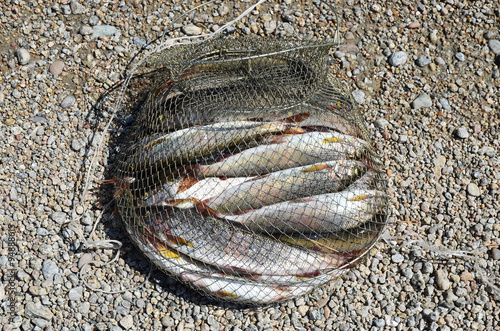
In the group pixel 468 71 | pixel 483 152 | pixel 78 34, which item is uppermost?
pixel 78 34

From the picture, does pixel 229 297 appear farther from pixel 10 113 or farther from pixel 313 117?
pixel 10 113

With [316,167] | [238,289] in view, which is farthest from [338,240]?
[238,289]

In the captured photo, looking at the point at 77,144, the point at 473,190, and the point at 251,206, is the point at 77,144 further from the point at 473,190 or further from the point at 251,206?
the point at 473,190

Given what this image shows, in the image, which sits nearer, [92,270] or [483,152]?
[92,270]

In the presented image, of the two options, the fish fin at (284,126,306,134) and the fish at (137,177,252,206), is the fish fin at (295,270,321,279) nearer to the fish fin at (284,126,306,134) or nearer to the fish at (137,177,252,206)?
the fish at (137,177,252,206)

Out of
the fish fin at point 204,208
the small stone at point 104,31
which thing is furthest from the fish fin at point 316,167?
the small stone at point 104,31

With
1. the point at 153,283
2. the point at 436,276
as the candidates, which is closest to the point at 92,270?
the point at 153,283
